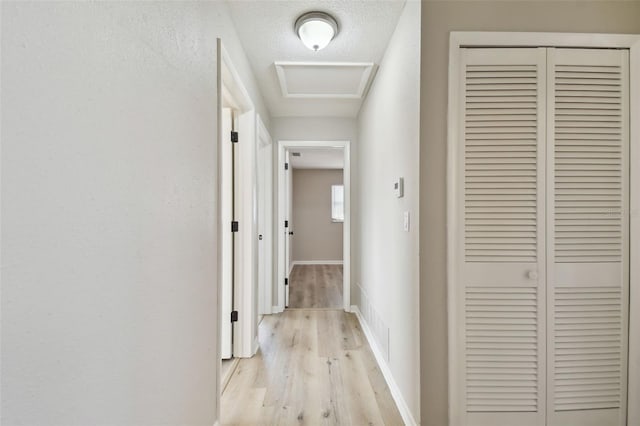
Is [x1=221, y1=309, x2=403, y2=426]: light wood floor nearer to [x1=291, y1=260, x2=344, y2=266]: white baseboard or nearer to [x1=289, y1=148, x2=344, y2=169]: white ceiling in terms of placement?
[x1=289, y1=148, x2=344, y2=169]: white ceiling

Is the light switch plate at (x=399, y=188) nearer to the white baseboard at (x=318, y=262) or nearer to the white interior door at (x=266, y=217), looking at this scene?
the white interior door at (x=266, y=217)

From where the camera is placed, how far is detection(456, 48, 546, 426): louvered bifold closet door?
62.1 inches

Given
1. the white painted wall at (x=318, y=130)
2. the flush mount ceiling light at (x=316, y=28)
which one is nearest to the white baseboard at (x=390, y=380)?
the white painted wall at (x=318, y=130)

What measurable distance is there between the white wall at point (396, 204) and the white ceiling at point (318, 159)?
2.65 m

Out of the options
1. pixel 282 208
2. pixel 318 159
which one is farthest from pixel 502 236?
pixel 318 159

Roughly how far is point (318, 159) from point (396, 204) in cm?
444

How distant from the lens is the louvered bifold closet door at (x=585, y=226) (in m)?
1.59

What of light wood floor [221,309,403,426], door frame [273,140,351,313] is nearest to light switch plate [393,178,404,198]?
light wood floor [221,309,403,426]

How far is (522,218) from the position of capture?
1.58 meters

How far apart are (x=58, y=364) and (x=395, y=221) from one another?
176 centimetres

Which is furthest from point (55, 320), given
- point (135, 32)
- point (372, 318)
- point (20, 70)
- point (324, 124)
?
point (324, 124)

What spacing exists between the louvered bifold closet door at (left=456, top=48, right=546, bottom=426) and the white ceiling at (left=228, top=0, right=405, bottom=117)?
2.32ft

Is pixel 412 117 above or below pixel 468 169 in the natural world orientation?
above

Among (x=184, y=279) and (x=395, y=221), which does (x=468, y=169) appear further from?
(x=184, y=279)
